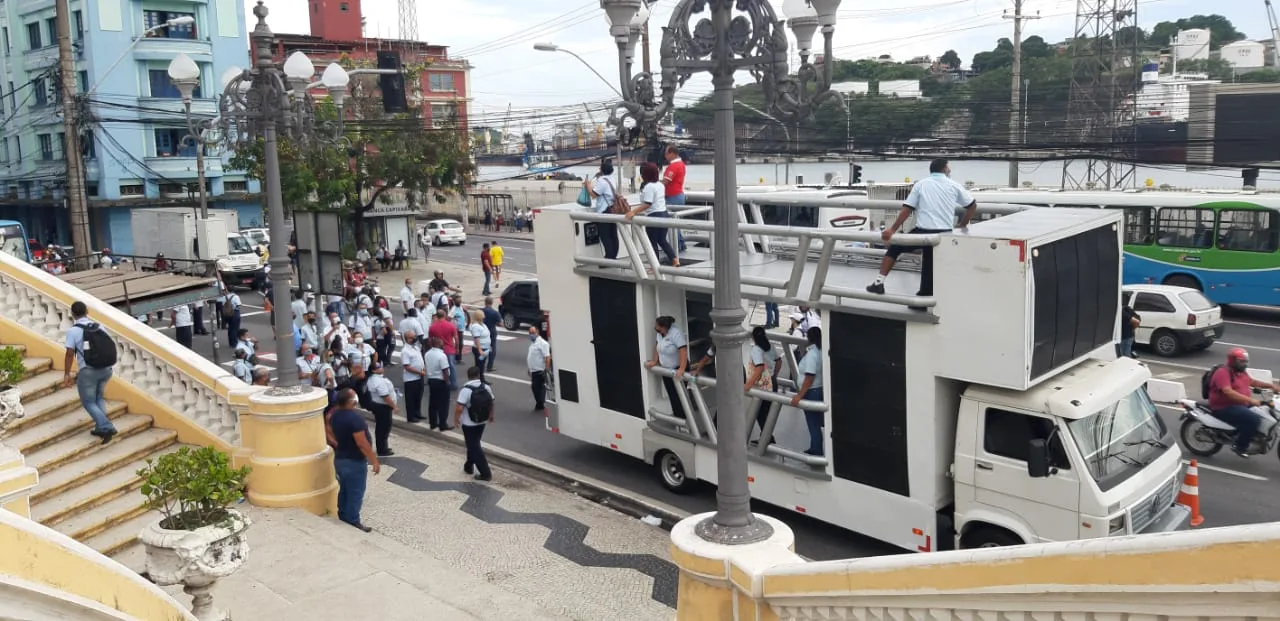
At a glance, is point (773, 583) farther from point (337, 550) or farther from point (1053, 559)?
point (337, 550)

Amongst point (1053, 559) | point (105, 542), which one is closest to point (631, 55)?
point (1053, 559)

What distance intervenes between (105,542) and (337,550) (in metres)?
1.97

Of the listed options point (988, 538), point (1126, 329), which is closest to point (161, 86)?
point (1126, 329)

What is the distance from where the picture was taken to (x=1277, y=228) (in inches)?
902

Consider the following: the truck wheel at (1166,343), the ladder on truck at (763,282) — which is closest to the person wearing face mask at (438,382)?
the ladder on truck at (763,282)

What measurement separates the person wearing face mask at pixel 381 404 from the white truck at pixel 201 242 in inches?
825

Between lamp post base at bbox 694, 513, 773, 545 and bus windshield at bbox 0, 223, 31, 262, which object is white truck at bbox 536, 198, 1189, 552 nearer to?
lamp post base at bbox 694, 513, 773, 545

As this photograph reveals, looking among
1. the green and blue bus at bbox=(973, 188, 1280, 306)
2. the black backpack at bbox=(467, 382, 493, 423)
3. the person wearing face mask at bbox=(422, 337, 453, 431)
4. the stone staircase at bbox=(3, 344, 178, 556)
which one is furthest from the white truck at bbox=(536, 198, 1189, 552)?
the green and blue bus at bbox=(973, 188, 1280, 306)

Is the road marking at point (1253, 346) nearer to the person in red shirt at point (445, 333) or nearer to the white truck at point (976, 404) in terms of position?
the white truck at point (976, 404)

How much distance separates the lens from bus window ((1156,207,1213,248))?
23828 millimetres

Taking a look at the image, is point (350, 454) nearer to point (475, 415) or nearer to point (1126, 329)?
point (475, 415)

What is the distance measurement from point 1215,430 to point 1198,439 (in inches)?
13.3

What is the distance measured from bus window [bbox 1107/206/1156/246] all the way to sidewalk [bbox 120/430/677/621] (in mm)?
18360

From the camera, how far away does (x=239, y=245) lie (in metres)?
36.3
